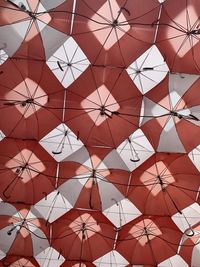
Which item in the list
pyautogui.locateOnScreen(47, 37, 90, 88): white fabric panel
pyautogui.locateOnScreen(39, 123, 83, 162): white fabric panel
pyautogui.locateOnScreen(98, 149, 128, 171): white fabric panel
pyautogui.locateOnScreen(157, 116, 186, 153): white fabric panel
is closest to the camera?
pyautogui.locateOnScreen(47, 37, 90, 88): white fabric panel

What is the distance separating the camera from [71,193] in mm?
21016

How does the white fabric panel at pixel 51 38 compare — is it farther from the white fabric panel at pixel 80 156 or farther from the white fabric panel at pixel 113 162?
the white fabric panel at pixel 113 162

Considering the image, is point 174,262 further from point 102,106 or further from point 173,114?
point 102,106

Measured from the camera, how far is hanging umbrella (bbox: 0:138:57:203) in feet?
65.9

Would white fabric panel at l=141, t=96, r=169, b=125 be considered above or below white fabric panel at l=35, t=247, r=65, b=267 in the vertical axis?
above

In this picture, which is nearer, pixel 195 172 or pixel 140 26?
pixel 140 26

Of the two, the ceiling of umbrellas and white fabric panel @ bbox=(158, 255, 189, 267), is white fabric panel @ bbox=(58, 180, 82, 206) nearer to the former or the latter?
the ceiling of umbrellas

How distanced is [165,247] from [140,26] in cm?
1219

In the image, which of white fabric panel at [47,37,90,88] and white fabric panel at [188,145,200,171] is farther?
white fabric panel at [188,145,200,171]

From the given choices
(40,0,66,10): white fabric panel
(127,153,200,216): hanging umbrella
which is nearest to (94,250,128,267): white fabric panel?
(127,153,200,216): hanging umbrella

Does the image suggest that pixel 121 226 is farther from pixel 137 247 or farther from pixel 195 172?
pixel 195 172

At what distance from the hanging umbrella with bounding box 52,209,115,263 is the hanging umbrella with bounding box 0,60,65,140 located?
534 cm

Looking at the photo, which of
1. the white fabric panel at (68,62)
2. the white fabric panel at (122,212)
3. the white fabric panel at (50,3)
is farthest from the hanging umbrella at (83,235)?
the white fabric panel at (50,3)

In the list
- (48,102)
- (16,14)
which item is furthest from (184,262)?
(16,14)
